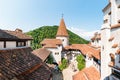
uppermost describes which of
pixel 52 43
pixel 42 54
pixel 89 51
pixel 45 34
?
pixel 45 34

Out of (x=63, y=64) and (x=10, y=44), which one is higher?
(x=10, y=44)

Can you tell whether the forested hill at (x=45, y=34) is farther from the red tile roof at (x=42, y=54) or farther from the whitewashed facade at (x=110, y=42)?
the whitewashed facade at (x=110, y=42)

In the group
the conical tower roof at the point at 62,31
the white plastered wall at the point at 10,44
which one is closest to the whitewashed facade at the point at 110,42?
the white plastered wall at the point at 10,44

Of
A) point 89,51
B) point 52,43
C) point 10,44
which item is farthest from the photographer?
point 52,43

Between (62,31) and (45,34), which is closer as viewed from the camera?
(62,31)

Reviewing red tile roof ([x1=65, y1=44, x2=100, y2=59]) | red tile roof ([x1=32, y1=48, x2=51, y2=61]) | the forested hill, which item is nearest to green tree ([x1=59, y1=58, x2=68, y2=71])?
red tile roof ([x1=32, y1=48, x2=51, y2=61])

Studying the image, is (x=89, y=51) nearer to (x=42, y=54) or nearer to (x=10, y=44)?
(x=42, y=54)

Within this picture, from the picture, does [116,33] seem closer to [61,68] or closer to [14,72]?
[14,72]

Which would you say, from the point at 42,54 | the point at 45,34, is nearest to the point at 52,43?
the point at 42,54

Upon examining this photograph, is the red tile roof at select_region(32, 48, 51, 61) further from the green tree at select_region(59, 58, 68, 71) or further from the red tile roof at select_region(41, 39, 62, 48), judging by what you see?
the green tree at select_region(59, 58, 68, 71)

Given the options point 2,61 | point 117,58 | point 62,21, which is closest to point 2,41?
point 2,61

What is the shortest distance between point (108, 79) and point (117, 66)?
3.20m

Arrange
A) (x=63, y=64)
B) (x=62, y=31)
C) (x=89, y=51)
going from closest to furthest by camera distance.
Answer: (x=89, y=51), (x=63, y=64), (x=62, y=31)

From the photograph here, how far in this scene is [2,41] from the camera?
15969 millimetres
